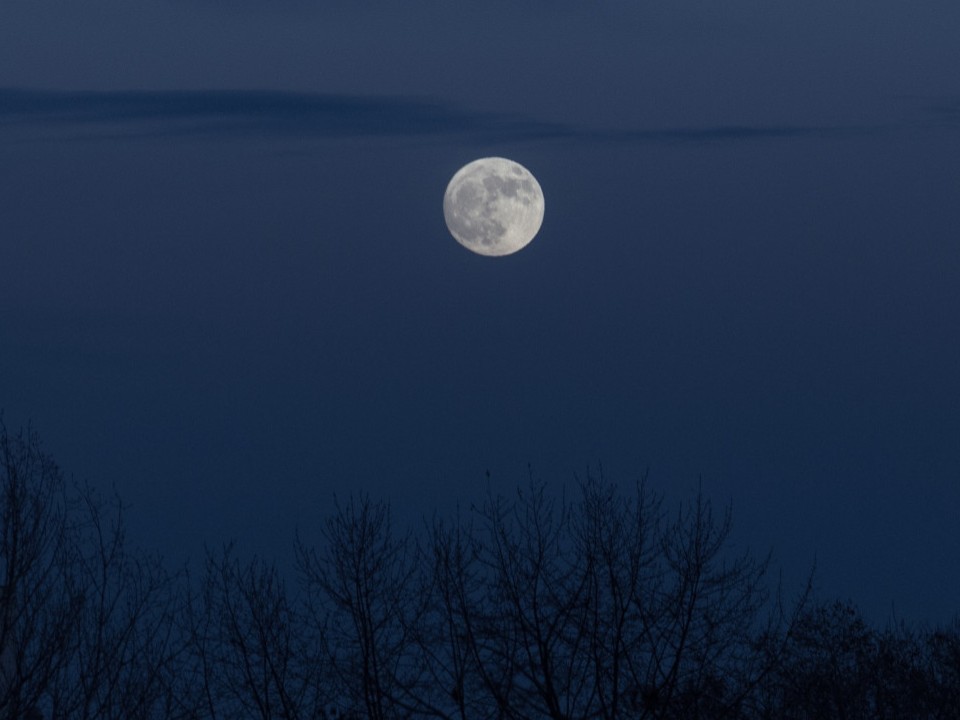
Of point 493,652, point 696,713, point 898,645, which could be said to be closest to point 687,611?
Result: point 696,713

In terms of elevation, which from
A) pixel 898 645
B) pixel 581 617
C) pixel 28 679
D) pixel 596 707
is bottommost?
pixel 28 679

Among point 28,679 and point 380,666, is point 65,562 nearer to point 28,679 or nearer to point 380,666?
point 28,679

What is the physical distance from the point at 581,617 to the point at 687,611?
1.53 metres

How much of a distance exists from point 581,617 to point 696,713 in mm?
2102

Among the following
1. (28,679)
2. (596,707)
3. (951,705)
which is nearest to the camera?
(28,679)

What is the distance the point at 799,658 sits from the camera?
1093 inches

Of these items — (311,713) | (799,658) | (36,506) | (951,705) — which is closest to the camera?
(36,506)

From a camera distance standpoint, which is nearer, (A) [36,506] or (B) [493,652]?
(A) [36,506]

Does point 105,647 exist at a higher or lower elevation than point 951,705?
lower

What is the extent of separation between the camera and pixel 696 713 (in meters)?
19.2

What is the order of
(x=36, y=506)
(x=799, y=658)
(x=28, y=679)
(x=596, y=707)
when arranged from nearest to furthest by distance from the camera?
(x=28, y=679) → (x=36, y=506) → (x=596, y=707) → (x=799, y=658)

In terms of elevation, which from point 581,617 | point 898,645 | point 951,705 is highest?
point 898,645

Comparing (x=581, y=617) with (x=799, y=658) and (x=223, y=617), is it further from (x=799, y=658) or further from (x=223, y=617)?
(x=799, y=658)

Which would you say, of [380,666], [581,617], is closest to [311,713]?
[380,666]
